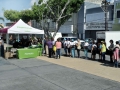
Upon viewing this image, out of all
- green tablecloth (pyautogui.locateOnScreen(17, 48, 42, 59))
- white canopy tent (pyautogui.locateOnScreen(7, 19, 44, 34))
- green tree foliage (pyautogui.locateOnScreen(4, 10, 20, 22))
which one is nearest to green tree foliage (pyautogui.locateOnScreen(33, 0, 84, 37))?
white canopy tent (pyautogui.locateOnScreen(7, 19, 44, 34))

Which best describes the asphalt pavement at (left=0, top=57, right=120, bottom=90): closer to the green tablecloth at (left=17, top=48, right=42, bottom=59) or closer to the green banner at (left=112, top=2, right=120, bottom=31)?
the green tablecloth at (left=17, top=48, right=42, bottom=59)

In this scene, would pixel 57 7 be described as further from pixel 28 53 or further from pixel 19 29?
pixel 28 53

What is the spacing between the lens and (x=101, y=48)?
14.6 meters

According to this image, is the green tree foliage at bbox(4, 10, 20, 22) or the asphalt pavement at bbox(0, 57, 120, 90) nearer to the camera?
the asphalt pavement at bbox(0, 57, 120, 90)

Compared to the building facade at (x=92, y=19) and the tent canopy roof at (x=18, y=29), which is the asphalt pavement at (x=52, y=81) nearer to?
the tent canopy roof at (x=18, y=29)

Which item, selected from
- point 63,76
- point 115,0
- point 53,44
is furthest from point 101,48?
point 115,0

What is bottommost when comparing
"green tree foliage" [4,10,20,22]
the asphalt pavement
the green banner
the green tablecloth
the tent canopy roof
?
the asphalt pavement

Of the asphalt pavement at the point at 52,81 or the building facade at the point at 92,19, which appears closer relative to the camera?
the asphalt pavement at the point at 52,81

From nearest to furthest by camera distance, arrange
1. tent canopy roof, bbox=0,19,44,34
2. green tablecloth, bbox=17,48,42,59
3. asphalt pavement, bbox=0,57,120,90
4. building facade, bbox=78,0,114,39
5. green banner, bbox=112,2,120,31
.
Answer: asphalt pavement, bbox=0,57,120,90, green tablecloth, bbox=17,48,42,59, tent canopy roof, bbox=0,19,44,34, green banner, bbox=112,2,120,31, building facade, bbox=78,0,114,39

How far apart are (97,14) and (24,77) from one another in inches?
1110

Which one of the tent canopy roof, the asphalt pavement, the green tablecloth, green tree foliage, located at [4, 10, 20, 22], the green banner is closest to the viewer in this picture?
the asphalt pavement

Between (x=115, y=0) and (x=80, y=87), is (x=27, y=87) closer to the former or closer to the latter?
(x=80, y=87)

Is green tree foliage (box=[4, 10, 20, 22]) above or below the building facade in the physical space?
above

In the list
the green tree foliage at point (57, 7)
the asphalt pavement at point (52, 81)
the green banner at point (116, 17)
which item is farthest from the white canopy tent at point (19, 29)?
the green banner at point (116, 17)
